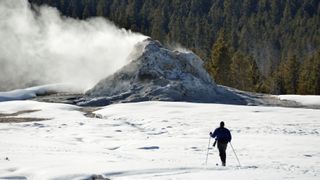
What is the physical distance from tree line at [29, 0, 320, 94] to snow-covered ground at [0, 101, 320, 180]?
4422 cm

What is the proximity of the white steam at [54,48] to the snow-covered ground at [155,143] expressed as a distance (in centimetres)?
1544

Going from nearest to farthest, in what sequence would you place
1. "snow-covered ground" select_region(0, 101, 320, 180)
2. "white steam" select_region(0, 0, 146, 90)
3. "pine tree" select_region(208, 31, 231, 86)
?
"snow-covered ground" select_region(0, 101, 320, 180) → "white steam" select_region(0, 0, 146, 90) → "pine tree" select_region(208, 31, 231, 86)

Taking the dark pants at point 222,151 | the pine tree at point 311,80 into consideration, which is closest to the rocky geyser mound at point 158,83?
the dark pants at point 222,151

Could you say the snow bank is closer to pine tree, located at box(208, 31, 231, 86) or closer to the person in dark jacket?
pine tree, located at box(208, 31, 231, 86)

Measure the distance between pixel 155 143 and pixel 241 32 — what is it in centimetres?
14010

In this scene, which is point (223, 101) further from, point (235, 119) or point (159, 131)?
point (159, 131)

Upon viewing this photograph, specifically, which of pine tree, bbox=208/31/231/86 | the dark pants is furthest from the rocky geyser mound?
the dark pants

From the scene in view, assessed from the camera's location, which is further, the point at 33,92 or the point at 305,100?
the point at 33,92

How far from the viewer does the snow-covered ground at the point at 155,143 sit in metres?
16.0

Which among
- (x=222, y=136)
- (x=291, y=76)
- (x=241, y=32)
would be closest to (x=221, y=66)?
(x=291, y=76)

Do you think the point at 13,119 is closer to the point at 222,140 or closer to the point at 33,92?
the point at 33,92

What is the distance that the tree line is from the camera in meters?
86.9

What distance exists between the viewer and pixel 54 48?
72062 mm

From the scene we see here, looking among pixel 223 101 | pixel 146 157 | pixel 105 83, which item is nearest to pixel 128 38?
pixel 105 83
